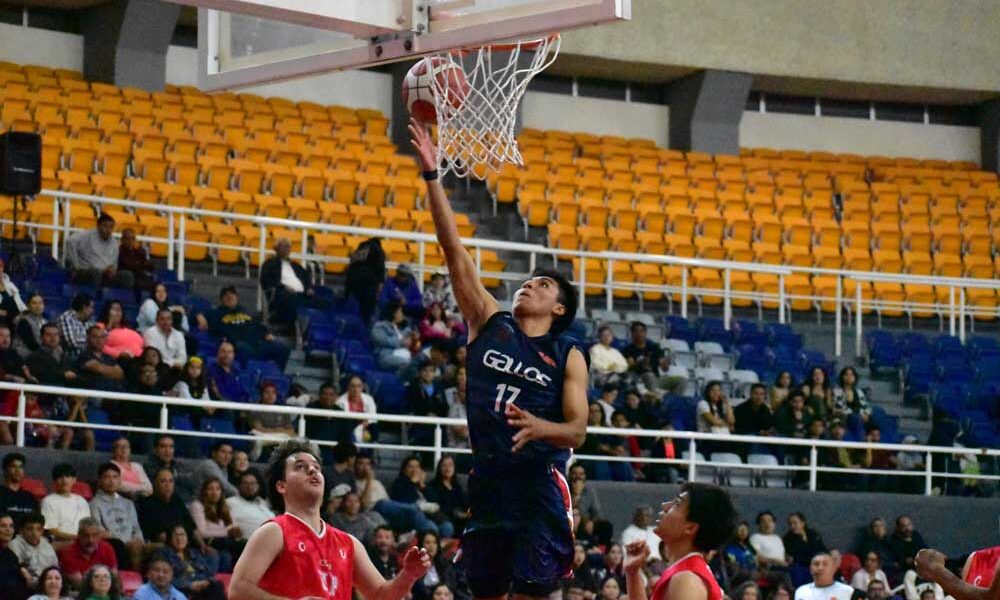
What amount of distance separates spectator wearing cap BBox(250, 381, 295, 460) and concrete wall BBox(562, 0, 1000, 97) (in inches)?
474

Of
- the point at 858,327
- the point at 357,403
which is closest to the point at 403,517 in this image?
the point at 357,403

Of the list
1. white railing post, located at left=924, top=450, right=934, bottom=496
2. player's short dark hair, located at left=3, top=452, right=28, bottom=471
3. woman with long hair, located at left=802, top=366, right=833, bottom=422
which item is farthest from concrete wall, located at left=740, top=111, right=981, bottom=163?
player's short dark hair, located at left=3, top=452, right=28, bottom=471

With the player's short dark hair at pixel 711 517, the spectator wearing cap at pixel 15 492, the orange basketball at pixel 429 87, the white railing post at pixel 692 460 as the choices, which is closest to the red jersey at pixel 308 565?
the player's short dark hair at pixel 711 517

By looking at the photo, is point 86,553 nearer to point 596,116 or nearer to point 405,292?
point 405,292

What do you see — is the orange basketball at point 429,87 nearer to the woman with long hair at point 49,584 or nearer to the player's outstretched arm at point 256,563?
the player's outstretched arm at point 256,563

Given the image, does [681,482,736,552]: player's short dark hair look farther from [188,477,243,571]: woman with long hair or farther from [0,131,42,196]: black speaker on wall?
[0,131,42,196]: black speaker on wall

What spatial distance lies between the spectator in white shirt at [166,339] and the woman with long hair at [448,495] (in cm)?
231

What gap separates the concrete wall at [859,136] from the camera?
92.4 feet

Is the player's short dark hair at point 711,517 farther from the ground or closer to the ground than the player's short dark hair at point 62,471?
farther from the ground

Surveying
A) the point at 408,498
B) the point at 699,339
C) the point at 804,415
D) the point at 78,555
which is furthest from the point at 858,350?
the point at 78,555

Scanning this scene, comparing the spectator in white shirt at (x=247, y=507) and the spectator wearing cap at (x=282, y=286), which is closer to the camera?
the spectator in white shirt at (x=247, y=507)

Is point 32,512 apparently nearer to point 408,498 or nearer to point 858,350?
point 408,498

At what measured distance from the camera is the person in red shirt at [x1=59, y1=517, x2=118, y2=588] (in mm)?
11828

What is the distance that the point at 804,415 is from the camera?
17328mm
